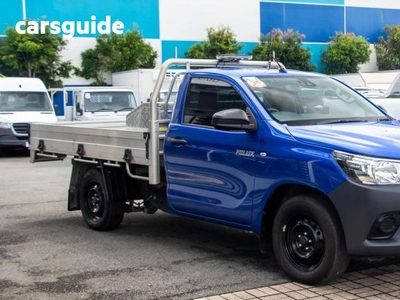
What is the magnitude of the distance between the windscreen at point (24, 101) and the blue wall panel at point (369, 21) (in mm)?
24475

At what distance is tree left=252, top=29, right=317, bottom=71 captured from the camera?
1315 inches

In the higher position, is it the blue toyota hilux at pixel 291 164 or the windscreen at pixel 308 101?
the windscreen at pixel 308 101

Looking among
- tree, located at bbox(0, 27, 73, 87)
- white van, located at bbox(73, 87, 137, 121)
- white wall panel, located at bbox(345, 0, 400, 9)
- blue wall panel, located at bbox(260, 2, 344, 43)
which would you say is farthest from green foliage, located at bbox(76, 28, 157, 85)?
white wall panel, located at bbox(345, 0, 400, 9)

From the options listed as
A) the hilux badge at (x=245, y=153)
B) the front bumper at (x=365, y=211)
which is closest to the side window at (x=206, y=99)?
the hilux badge at (x=245, y=153)

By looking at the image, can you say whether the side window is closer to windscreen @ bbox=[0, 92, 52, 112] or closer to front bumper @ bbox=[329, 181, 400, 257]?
front bumper @ bbox=[329, 181, 400, 257]

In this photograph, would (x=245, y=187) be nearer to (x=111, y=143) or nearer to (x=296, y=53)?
(x=111, y=143)

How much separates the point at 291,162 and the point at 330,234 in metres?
0.69

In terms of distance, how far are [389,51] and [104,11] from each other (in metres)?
18.1

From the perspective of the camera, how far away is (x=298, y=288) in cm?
531

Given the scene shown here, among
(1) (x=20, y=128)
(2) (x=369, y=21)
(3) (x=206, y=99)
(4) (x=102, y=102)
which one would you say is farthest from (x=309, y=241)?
(2) (x=369, y=21)

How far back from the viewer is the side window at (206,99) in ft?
20.4

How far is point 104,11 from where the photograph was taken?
103 feet

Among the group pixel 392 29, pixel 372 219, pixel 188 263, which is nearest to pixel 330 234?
pixel 372 219

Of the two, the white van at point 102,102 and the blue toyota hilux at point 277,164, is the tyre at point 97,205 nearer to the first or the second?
the blue toyota hilux at point 277,164
